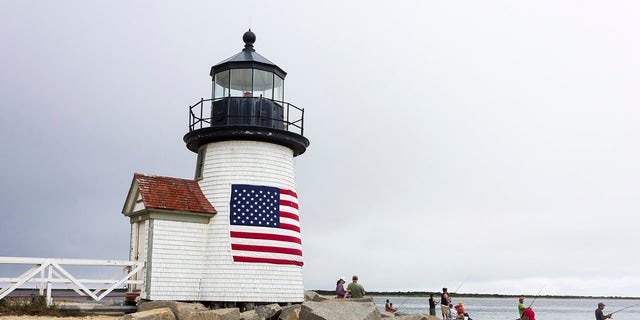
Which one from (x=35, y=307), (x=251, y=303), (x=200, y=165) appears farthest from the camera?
(x=200, y=165)

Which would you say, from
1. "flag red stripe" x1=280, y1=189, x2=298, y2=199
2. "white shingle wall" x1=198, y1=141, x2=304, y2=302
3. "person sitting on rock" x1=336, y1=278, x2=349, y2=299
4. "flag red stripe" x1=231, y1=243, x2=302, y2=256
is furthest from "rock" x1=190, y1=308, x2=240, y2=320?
"person sitting on rock" x1=336, y1=278, x2=349, y2=299

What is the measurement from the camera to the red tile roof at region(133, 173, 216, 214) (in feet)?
54.6

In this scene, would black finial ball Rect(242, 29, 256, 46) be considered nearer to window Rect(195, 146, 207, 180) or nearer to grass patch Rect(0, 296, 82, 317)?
window Rect(195, 146, 207, 180)

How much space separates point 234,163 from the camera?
17.5m

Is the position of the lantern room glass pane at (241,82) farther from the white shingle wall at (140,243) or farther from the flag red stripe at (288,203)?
the white shingle wall at (140,243)

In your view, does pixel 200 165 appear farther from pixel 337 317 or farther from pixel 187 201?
pixel 337 317

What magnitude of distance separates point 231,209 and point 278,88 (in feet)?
11.5

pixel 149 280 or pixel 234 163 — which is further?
pixel 234 163

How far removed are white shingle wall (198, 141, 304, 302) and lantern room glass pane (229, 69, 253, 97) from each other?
153 centimetres

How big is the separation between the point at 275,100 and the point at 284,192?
2400mm

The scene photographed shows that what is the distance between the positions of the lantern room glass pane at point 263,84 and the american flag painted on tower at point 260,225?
2553 millimetres

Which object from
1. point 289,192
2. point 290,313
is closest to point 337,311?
point 290,313

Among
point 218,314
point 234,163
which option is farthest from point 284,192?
point 218,314

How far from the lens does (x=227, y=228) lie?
1714 cm
